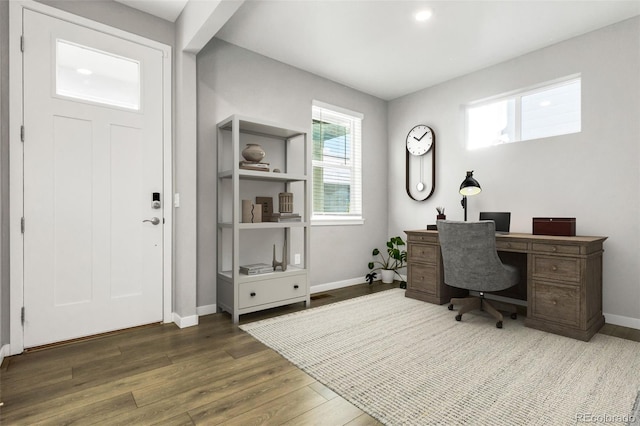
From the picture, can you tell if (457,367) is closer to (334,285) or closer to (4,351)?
(334,285)

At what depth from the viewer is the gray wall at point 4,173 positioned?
2082 mm

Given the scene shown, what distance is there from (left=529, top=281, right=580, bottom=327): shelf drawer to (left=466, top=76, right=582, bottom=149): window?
1.56m

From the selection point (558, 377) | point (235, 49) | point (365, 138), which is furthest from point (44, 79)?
point (558, 377)

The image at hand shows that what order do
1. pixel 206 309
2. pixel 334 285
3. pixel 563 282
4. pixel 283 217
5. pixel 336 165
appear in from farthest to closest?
1. pixel 336 165
2. pixel 334 285
3. pixel 283 217
4. pixel 206 309
5. pixel 563 282

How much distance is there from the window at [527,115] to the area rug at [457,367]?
6.39 ft

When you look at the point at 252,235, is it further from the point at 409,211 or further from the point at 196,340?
the point at 409,211

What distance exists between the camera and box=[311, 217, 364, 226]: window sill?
13.0 ft

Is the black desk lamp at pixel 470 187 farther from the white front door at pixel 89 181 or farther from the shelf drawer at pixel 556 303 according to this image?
the white front door at pixel 89 181

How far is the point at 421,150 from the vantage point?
429cm

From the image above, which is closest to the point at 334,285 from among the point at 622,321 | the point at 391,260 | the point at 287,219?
the point at 391,260

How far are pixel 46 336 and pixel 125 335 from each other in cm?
Result: 49

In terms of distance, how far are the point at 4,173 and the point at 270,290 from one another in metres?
2.09

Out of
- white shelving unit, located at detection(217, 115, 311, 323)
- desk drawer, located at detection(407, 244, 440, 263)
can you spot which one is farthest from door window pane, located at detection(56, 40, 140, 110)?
desk drawer, located at detection(407, 244, 440, 263)

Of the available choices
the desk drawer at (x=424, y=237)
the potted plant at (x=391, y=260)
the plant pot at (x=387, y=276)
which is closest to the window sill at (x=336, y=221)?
the potted plant at (x=391, y=260)
